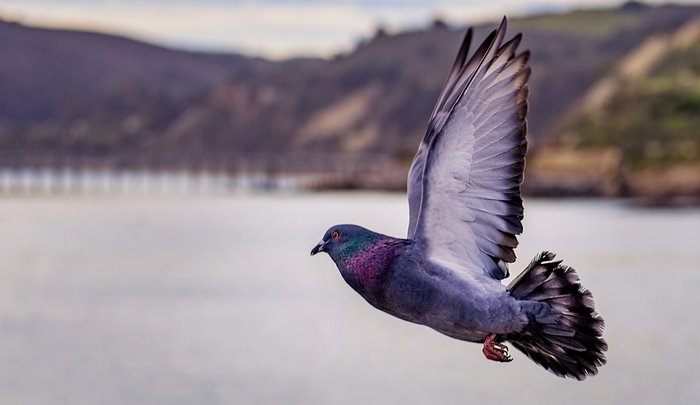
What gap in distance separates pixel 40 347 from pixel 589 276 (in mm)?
32135

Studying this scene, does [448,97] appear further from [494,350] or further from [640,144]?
[640,144]

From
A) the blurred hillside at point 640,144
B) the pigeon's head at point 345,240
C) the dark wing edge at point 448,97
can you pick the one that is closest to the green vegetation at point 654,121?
the blurred hillside at point 640,144

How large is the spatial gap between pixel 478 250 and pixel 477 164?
0.35 metres

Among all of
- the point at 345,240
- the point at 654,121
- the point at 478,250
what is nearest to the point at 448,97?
the point at 478,250

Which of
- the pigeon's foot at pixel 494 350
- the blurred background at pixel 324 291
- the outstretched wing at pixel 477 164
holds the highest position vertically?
the outstretched wing at pixel 477 164

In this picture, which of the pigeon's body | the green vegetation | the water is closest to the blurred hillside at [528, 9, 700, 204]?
the green vegetation

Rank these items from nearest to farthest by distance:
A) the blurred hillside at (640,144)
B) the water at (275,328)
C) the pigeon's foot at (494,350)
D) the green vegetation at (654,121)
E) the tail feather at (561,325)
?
1. the pigeon's foot at (494,350)
2. the tail feather at (561,325)
3. the water at (275,328)
4. the green vegetation at (654,121)
5. the blurred hillside at (640,144)

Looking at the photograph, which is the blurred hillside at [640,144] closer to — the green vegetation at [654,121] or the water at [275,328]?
the green vegetation at [654,121]

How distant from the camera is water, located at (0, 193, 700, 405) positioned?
40.3 metres

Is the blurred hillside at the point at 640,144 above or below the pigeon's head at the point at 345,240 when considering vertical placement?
below

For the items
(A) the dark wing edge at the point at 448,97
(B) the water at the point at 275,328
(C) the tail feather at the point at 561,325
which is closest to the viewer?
(A) the dark wing edge at the point at 448,97

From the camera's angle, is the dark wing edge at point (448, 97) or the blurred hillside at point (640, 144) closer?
the dark wing edge at point (448, 97)

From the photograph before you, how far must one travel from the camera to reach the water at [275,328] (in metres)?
40.3

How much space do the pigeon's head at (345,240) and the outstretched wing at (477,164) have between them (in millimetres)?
258
